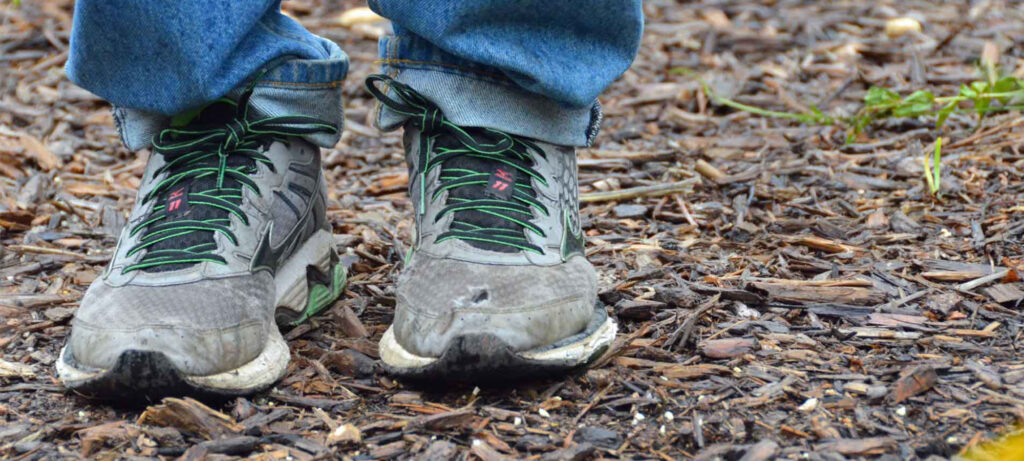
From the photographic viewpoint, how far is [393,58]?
1.59 m

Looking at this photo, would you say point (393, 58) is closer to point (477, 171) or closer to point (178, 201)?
point (477, 171)

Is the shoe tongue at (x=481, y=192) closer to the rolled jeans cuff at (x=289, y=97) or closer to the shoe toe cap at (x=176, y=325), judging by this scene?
the rolled jeans cuff at (x=289, y=97)

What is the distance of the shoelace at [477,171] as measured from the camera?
151 cm

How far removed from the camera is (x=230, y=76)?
1.50 metres

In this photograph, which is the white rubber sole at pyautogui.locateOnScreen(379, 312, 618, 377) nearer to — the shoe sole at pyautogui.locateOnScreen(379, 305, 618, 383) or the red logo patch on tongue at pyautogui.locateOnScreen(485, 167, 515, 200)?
the shoe sole at pyautogui.locateOnScreen(379, 305, 618, 383)

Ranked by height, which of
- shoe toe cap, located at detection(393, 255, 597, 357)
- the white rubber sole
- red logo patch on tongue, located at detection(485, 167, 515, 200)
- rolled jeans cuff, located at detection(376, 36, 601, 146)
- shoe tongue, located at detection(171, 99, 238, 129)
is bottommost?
the white rubber sole

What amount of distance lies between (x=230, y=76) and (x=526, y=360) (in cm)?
66

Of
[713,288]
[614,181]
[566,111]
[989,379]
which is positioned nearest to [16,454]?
[566,111]

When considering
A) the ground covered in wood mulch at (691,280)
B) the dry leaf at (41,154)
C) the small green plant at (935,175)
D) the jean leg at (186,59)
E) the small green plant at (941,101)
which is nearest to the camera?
the ground covered in wood mulch at (691,280)

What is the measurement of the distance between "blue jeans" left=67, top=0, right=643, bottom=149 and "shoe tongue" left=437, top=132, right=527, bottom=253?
60 millimetres

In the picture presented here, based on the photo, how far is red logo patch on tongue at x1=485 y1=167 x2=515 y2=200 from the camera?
60.4 inches

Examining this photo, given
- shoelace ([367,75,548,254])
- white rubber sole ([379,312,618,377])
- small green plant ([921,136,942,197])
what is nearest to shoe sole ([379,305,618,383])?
white rubber sole ([379,312,618,377])

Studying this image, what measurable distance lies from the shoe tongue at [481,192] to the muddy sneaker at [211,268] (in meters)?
0.27

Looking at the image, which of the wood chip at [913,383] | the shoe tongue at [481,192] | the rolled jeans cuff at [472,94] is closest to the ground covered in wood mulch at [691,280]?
the wood chip at [913,383]
